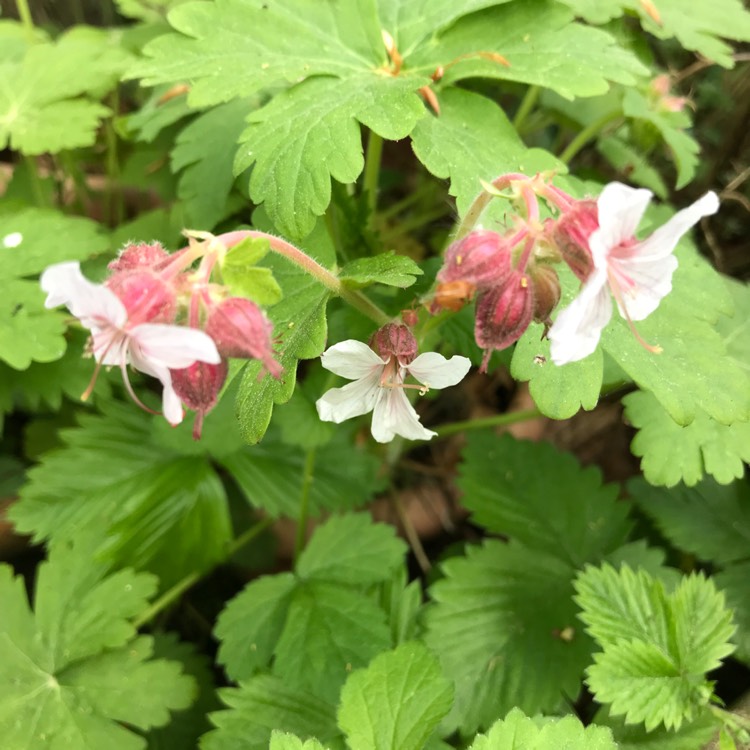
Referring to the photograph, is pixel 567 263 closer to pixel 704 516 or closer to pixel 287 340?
pixel 287 340

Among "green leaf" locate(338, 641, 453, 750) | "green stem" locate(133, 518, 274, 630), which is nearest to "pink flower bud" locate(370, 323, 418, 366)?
"green leaf" locate(338, 641, 453, 750)

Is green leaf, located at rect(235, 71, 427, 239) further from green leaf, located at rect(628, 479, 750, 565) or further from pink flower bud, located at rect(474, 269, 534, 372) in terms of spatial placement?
green leaf, located at rect(628, 479, 750, 565)

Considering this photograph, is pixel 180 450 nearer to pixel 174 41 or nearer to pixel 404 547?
pixel 404 547

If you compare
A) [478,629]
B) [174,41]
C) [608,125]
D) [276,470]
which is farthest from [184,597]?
[608,125]

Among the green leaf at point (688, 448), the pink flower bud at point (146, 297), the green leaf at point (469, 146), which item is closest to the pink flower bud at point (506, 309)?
the green leaf at point (469, 146)

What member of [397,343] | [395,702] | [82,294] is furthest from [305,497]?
[82,294]

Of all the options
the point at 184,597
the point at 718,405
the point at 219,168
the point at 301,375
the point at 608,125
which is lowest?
the point at 184,597
